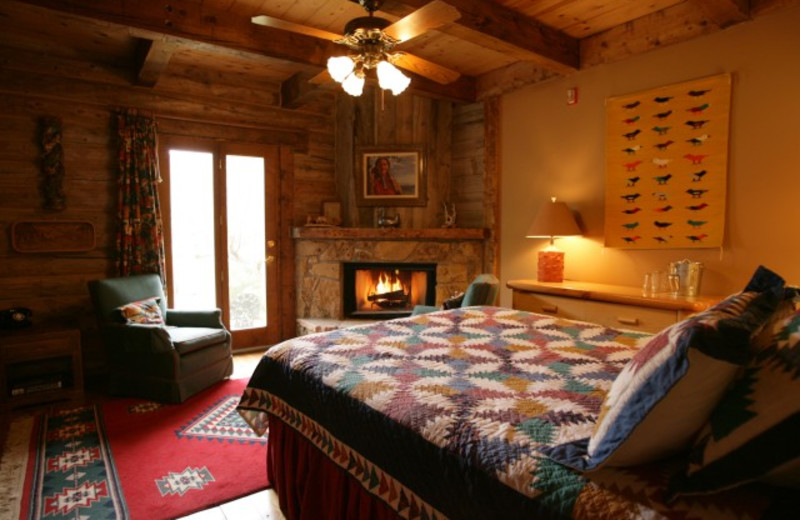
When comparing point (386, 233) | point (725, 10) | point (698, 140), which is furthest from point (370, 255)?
point (725, 10)

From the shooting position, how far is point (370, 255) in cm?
477

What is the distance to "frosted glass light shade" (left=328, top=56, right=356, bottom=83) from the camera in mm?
2432

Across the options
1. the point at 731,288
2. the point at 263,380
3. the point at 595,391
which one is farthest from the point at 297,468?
the point at 731,288

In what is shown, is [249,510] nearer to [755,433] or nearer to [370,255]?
[755,433]

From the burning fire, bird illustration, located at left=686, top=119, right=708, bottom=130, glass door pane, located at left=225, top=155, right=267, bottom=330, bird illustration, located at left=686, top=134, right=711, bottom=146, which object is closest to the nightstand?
bird illustration, located at left=686, top=134, right=711, bottom=146

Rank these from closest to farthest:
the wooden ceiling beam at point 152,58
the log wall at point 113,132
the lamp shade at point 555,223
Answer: the wooden ceiling beam at point 152,58, the log wall at point 113,132, the lamp shade at point 555,223

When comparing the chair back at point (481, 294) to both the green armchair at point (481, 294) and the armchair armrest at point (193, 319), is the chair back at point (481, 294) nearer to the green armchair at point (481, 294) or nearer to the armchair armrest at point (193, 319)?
the green armchair at point (481, 294)

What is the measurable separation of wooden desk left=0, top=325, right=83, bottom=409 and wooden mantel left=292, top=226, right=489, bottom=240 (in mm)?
2164

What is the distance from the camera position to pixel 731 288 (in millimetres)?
3021

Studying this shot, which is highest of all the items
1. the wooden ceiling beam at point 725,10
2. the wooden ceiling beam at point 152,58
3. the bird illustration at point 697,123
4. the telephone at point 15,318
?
the wooden ceiling beam at point 725,10

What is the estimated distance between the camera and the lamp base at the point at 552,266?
381 centimetres

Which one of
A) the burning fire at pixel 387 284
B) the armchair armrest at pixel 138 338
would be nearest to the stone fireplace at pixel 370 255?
the burning fire at pixel 387 284

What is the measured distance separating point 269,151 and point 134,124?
4.00 feet

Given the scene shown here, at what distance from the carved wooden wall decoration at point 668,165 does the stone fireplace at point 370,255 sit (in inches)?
55.5
